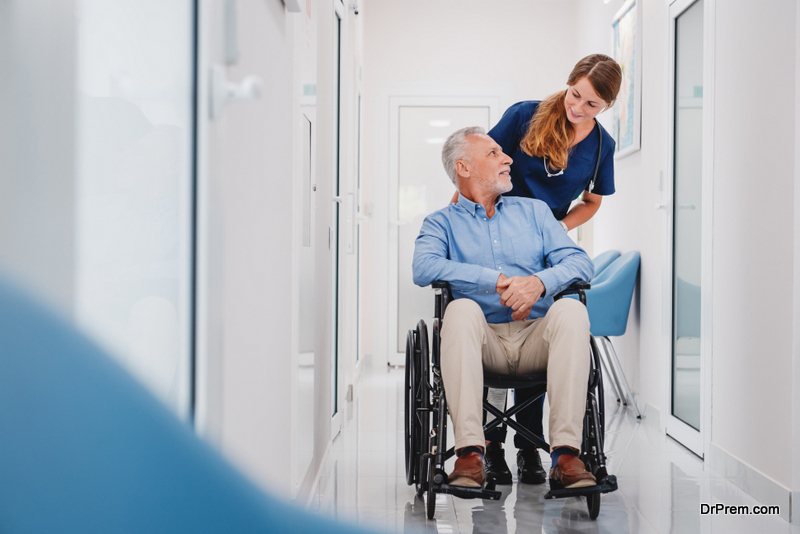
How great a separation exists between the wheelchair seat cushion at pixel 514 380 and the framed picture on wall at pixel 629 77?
1.85 metres

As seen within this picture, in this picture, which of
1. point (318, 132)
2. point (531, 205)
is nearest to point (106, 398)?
point (318, 132)

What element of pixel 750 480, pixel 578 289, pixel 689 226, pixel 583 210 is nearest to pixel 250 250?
pixel 578 289

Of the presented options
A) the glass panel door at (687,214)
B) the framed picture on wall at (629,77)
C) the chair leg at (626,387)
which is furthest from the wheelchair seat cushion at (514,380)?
the framed picture on wall at (629,77)

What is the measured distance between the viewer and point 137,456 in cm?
39

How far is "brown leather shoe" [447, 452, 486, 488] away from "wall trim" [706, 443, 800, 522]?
84 cm

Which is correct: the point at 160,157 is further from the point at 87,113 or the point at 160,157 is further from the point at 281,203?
the point at 281,203

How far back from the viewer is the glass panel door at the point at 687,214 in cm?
255

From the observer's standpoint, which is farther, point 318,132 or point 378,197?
point 378,197

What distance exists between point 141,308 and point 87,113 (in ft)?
0.51

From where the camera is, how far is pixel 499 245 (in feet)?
6.63

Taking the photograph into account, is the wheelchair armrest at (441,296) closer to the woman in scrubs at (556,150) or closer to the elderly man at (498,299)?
the elderly man at (498,299)

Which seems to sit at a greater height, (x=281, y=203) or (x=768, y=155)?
(x=768, y=155)

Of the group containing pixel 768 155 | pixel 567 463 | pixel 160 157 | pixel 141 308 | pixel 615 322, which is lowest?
pixel 567 463

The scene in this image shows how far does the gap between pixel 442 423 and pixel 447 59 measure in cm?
350
